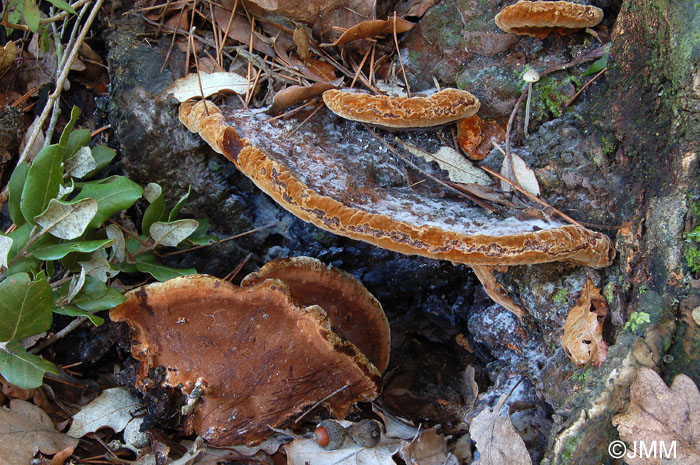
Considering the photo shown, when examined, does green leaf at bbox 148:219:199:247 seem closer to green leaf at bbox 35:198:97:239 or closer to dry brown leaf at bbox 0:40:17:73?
green leaf at bbox 35:198:97:239

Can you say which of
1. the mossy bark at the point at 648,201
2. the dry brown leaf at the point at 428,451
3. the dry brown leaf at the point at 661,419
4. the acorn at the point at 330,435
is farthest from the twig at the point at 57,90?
the dry brown leaf at the point at 661,419

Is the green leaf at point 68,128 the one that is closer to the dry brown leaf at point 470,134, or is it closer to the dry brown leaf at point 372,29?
the dry brown leaf at point 372,29

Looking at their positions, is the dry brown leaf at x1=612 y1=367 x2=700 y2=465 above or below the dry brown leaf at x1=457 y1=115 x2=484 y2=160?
below

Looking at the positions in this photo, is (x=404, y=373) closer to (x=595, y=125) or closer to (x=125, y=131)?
(x=595, y=125)

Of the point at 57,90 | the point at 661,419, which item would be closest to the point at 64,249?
the point at 57,90

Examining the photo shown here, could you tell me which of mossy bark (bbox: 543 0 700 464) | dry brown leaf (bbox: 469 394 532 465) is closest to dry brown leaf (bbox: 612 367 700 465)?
mossy bark (bbox: 543 0 700 464)

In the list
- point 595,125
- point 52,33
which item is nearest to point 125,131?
point 52,33
